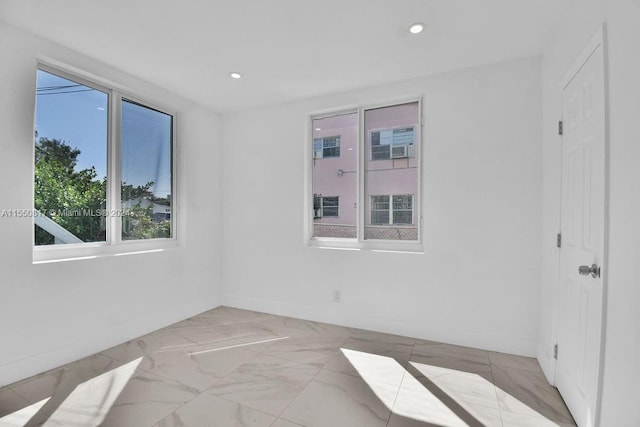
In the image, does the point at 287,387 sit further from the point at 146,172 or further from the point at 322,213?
the point at 146,172

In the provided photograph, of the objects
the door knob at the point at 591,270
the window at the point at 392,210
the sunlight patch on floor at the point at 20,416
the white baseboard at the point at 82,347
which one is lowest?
the sunlight patch on floor at the point at 20,416

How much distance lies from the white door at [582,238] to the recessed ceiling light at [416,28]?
1.04 m

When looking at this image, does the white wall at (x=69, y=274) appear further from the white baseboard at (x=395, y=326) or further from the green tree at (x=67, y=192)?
the white baseboard at (x=395, y=326)

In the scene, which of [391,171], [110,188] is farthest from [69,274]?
[391,171]

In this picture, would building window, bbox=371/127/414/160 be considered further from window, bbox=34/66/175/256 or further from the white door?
window, bbox=34/66/175/256

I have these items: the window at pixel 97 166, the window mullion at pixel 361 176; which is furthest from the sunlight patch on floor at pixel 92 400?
the window mullion at pixel 361 176

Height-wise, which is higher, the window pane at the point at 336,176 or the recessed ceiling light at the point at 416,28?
the recessed ceiling light at the point at 416,28

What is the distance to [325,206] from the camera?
3787 millimetres

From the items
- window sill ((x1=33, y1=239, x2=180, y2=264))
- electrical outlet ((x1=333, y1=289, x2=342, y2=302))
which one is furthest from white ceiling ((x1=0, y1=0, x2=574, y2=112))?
electrical outlet ((x1=333, y1=289, x2=342, y2=302))

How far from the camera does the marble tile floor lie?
1.91m

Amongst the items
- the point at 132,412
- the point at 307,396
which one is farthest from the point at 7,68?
the point at 307,396

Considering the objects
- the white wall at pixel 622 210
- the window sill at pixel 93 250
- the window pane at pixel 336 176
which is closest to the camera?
the white wall at pixel 622 210

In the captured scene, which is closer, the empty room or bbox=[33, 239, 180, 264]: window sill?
the empty room

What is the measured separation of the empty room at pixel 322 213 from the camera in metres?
1.86
